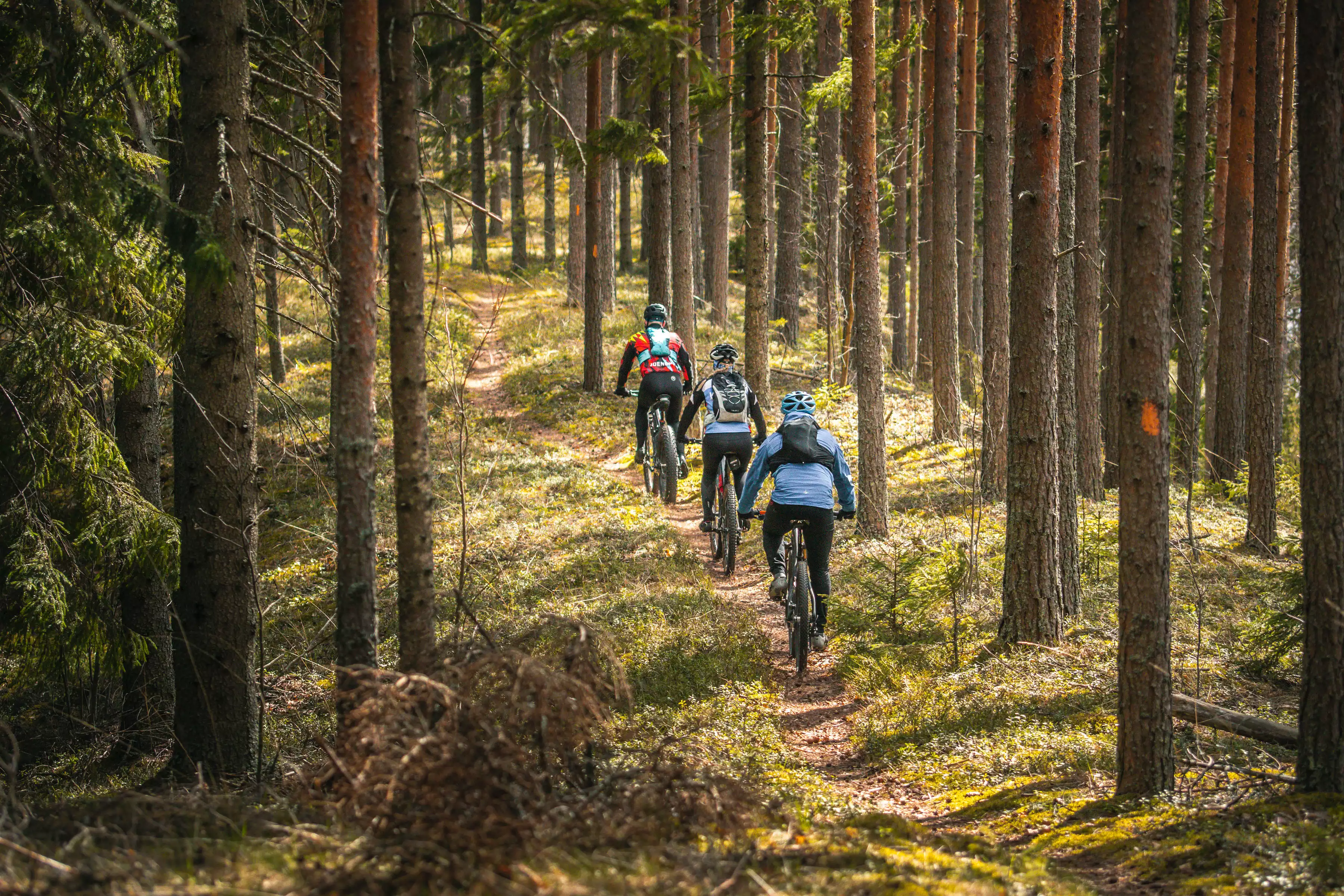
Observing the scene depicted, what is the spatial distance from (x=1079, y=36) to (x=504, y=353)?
16.2m

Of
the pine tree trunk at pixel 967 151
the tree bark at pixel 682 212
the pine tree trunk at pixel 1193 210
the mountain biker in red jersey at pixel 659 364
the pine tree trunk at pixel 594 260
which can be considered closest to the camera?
the mountain biker in red jersey at pixel 659 364

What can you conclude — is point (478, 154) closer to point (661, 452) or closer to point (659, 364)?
point (661, 452)

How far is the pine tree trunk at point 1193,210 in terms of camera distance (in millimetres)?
17516

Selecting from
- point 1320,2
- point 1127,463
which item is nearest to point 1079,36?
point 1320,2

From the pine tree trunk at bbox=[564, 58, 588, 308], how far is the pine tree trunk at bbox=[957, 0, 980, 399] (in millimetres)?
8352

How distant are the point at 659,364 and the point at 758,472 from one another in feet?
13.8

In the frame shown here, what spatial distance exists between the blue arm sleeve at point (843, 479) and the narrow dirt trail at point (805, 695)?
1565 millimetres

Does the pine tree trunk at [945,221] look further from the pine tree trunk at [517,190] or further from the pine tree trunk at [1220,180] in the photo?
the pine tree trunk at [517,190]

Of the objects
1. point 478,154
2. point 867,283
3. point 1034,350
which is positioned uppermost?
point 478,154

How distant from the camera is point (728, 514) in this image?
11117 millimetres

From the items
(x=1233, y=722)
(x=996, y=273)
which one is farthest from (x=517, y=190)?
(x=1233, y=722)

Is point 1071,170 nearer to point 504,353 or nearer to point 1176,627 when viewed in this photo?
point 1176,627

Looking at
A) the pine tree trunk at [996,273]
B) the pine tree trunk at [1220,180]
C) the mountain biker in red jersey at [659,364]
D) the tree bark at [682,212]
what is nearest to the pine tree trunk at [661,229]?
the tree bark at [682,212]

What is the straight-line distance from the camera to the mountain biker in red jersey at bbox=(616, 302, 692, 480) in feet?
41.7
